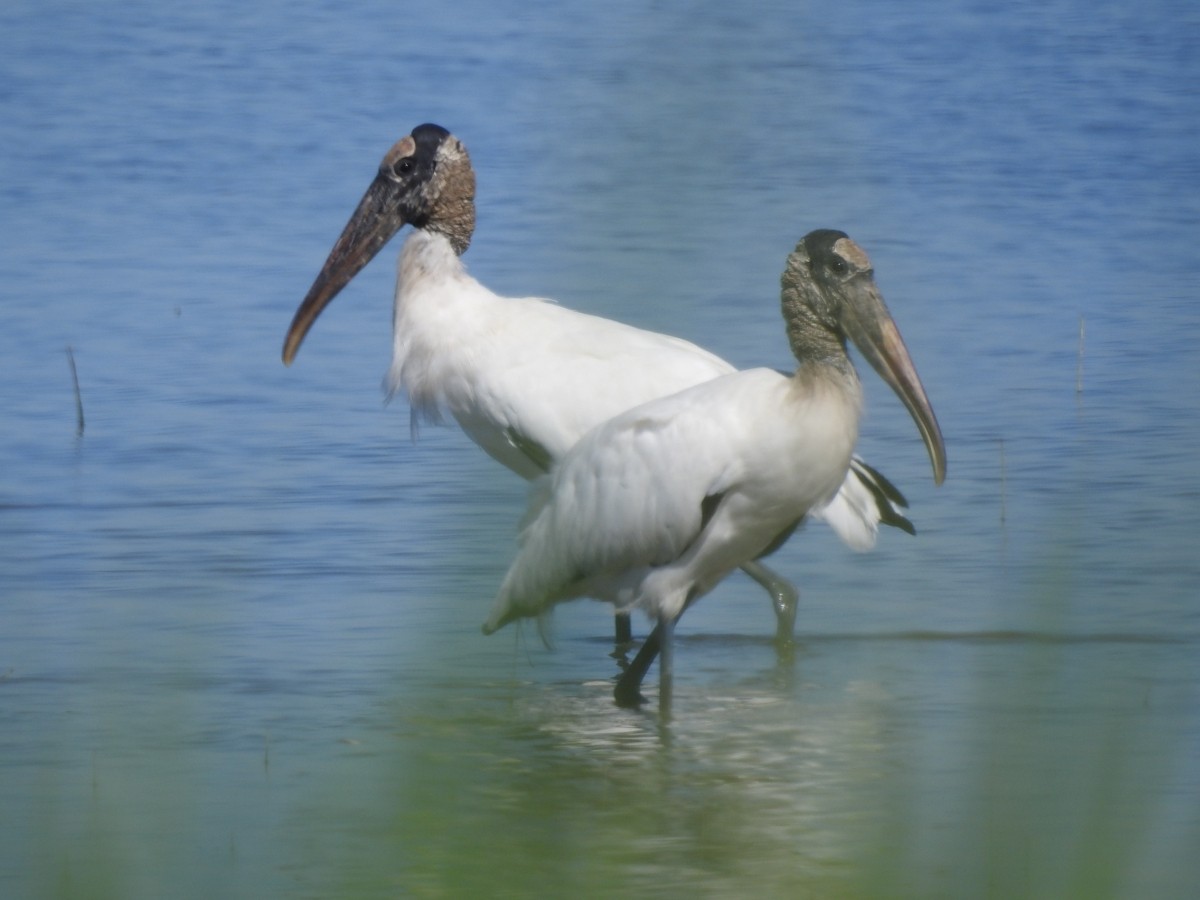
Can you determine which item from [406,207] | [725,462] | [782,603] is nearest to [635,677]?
[782,603]

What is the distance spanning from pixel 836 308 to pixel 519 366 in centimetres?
129

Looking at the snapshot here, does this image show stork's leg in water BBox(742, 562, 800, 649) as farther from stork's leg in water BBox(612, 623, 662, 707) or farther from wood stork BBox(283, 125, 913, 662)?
stork's leg in water BBox(612, 623, 662, 707)

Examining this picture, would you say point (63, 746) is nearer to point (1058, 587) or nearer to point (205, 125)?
point (1058, 587)

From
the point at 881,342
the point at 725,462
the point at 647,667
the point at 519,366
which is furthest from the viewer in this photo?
the point at 519,366

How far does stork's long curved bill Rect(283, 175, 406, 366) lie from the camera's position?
240 inches

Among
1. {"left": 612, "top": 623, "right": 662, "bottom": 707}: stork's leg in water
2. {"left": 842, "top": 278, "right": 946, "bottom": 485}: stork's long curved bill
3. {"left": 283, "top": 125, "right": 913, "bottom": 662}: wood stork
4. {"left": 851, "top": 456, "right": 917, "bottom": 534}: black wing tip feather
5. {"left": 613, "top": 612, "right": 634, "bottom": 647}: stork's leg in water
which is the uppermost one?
{"left": 842, "top": 278, "right": 946, "bottom": 485}: stork's long curved bill

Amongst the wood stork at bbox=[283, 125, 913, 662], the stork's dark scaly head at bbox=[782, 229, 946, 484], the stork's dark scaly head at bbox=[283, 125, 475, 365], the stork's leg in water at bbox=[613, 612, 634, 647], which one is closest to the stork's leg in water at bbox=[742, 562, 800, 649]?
the wood stork at bbox=[283, 125, 913, 662]

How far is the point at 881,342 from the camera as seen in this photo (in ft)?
13.4

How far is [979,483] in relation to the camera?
6578 mm

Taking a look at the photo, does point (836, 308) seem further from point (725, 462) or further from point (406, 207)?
point (406, 207)

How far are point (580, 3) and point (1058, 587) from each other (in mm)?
427

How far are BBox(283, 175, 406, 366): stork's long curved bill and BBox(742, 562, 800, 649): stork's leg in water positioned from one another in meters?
1.65

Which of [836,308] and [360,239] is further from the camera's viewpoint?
[360,239]

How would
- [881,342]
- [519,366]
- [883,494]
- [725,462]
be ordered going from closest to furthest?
1. [881,342]
2. [725,462]
3. [883,494]
4. [519,366]
